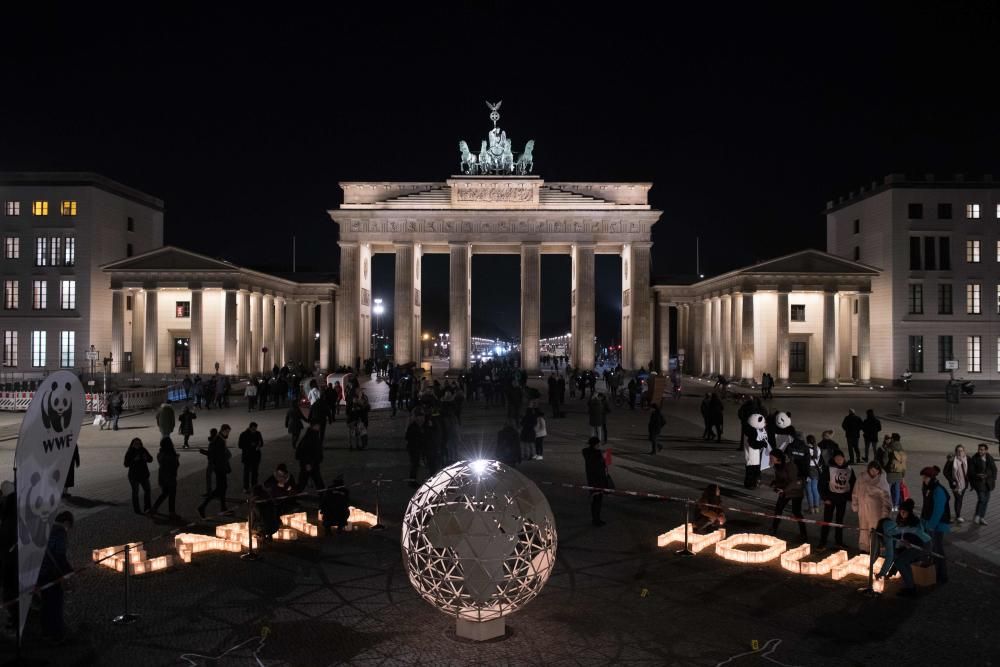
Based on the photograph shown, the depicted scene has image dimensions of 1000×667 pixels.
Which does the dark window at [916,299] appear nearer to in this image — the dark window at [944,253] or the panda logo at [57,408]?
the dark window at [944,253]

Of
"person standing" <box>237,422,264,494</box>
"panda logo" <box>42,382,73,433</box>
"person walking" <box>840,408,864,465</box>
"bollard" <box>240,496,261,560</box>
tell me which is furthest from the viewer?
"person walking" <box>840,408,864,465</box>

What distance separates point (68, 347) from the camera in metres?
51.3

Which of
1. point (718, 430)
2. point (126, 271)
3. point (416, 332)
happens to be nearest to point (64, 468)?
point (718, 430)

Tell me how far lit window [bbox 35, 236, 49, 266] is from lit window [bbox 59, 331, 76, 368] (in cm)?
503

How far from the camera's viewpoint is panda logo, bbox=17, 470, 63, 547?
7.28 m

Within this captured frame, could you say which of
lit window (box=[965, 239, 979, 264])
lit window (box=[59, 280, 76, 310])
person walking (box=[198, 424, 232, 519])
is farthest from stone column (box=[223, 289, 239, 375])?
→ lit window (box=[965, 239, 979, 264])

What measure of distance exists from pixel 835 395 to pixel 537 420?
29.3 meters

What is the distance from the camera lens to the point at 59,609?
7.99 meters

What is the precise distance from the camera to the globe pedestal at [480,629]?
8.03 m

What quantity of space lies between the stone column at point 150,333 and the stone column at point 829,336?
4370 centimetres

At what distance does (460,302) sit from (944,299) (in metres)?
32.6

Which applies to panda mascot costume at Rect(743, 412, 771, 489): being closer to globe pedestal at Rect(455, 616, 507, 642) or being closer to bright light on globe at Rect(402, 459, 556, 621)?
bright light on globe at Rect(402, 459, 556, 621)

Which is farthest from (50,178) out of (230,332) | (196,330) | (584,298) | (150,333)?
(584,298)

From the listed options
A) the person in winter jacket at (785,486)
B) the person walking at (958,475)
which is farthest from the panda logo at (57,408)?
the person walking at (958,475)
